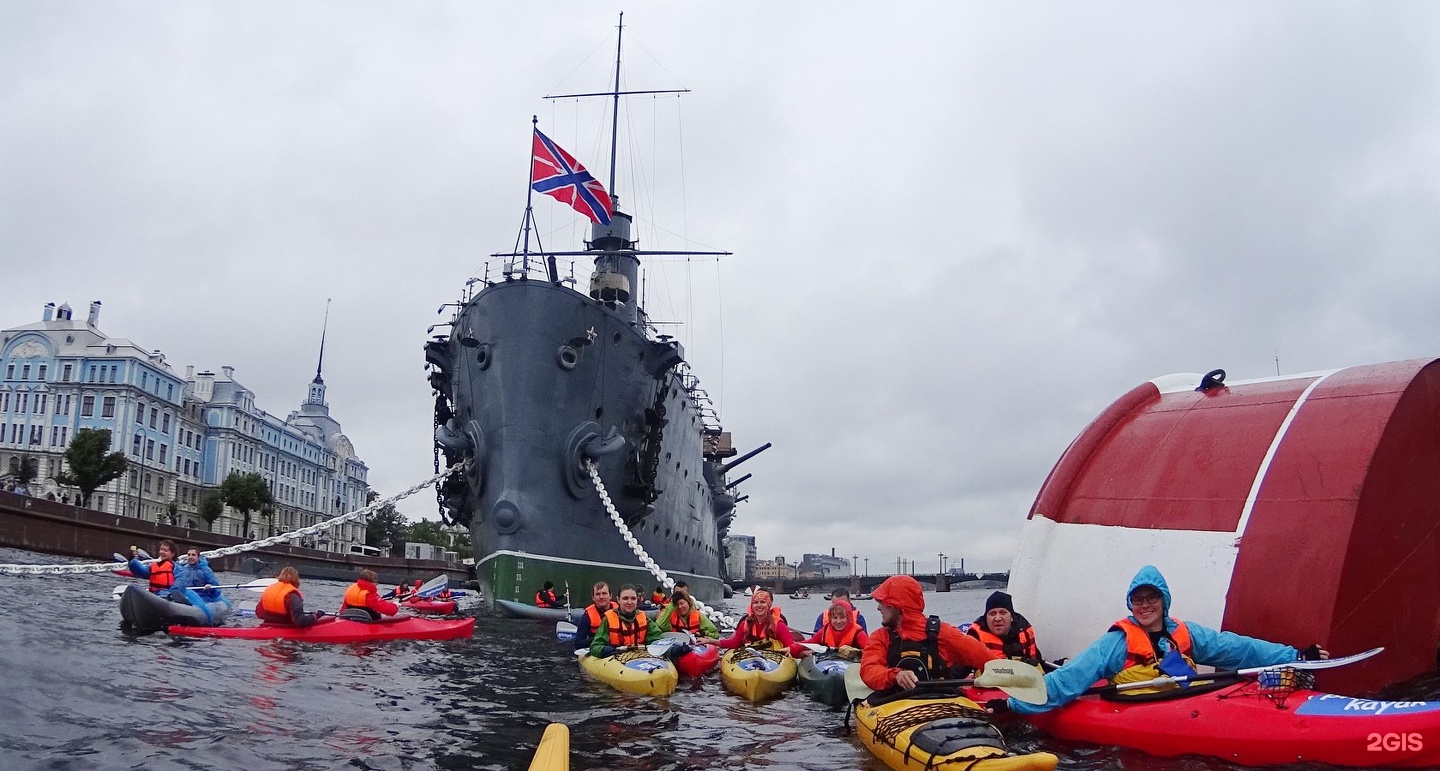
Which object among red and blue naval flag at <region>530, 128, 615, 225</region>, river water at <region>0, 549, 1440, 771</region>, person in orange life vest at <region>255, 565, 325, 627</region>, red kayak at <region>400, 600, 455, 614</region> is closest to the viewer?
river water at <region>0, 549, 1440, 771</region>

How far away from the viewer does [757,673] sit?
1062 cm

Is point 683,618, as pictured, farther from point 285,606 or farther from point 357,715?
point 357,715

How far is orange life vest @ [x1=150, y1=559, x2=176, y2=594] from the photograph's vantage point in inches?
595

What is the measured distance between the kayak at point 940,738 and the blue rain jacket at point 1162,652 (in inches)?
36.2

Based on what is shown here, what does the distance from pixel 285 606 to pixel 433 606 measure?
7.39m

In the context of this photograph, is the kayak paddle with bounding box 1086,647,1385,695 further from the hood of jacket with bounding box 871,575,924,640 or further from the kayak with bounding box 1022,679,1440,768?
the hood of jacket with bounding box 871,575,924,640

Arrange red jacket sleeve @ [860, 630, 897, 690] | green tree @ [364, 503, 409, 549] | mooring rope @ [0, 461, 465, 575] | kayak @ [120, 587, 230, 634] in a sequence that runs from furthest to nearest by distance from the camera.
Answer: green tree @ [364, 503, 409, 549] < mooring rope @ [0, 461, 465, 575] < kayak @ [120, 587, 230, 634] < red jacket sleeve @ [860, 630, 897, 690]

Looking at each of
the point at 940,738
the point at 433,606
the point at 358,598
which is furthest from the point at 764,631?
the point at 433,606

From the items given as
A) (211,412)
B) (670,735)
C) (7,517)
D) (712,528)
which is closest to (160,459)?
(211,412)

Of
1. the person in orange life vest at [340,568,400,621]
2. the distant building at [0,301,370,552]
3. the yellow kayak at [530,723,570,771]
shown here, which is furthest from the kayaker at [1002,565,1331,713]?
the distant building at [0,301,370,552]

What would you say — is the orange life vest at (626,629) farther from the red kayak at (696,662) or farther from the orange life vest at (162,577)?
the orange life vest at (162,577)

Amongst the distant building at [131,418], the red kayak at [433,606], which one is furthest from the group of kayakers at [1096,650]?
the distant building at [131,418]

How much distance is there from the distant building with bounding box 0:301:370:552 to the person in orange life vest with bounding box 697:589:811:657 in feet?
173

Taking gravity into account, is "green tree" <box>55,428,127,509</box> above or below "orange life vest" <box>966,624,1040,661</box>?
above
